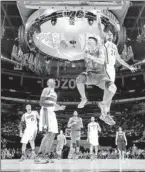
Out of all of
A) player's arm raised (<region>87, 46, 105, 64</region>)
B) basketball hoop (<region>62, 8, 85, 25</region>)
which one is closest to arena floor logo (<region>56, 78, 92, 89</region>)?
player's arm raised (<region>87, 46, 105, 64</region>)

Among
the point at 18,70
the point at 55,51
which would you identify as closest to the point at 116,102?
the point at 55,51

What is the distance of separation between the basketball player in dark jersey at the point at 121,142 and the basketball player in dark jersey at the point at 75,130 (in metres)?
0.62

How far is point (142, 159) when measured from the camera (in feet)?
14.8

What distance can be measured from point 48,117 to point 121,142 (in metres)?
1.28

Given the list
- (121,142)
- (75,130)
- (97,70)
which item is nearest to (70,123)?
(75,130)

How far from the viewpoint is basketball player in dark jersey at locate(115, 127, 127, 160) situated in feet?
15.2

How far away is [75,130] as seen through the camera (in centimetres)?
477

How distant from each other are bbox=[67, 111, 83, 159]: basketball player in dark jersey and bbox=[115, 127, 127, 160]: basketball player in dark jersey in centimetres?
62

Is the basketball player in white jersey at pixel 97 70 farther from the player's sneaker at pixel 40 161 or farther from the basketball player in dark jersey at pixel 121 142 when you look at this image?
the player's sneaker at pixel 40 161

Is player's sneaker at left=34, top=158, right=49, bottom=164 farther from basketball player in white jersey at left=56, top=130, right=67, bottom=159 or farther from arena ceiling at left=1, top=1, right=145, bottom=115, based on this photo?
arena ceiling at left=1, top=1, right=145, bottom=115

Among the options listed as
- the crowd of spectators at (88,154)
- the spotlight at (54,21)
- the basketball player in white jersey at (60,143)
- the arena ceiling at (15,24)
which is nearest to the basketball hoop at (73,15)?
the spotlight at (54,21)

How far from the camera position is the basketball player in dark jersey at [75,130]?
15.5ft

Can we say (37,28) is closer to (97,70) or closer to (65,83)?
(65,83)

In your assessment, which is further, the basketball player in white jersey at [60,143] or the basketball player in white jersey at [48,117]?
the basketball player in white jersey at [60,143]
